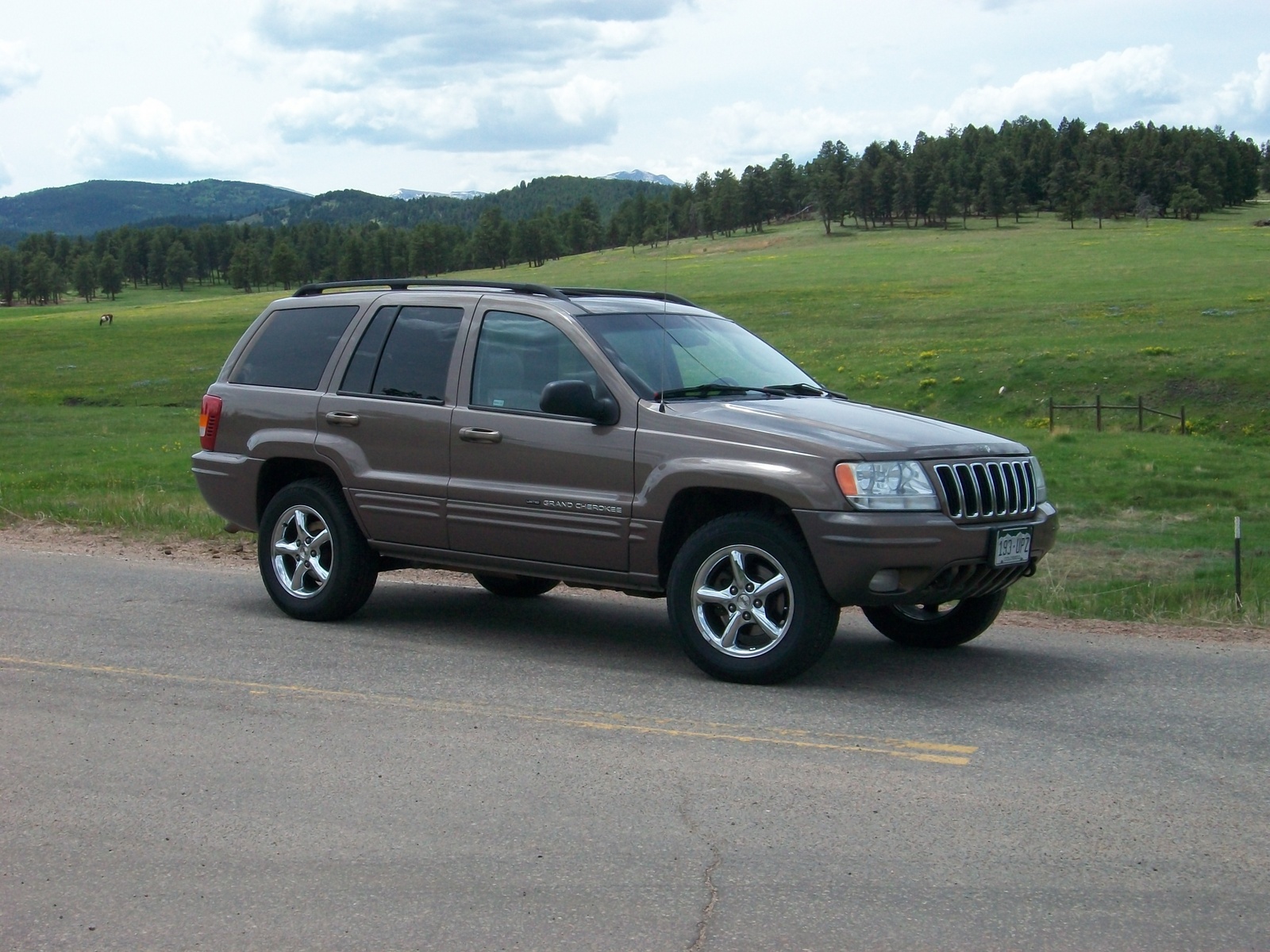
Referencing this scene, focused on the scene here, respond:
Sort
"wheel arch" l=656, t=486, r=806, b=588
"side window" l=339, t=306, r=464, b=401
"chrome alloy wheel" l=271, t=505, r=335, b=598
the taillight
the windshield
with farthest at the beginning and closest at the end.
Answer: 1. the taillight
2. "chrome alloy wheel" l=271, t=505, r=335, b=598
3. "side window" l=339, t=306, r=464, b=401
4. the windshield
5. "wheel arch" l=656, t=486, r=806, b=588

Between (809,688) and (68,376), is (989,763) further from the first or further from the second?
(68,376)

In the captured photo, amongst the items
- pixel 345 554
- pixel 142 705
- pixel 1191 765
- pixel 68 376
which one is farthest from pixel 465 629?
pixel 68 376

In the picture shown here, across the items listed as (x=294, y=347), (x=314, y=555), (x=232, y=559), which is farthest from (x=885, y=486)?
(x=232, y=559)

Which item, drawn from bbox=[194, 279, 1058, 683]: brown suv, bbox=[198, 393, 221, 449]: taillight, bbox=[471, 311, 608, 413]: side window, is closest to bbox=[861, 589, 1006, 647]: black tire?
bbox=[194, 279, 1058, 683]: brown suv

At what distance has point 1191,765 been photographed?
5.50 m

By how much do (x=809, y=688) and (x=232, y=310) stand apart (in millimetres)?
93417

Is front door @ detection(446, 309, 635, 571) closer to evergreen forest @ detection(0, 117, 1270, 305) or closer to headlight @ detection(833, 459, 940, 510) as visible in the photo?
headlight @ detection(833, 459, 940, 510)

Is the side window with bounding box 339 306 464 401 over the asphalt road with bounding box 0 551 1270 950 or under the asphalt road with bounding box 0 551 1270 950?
over

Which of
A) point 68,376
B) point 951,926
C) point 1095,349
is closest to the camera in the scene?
point 951,926

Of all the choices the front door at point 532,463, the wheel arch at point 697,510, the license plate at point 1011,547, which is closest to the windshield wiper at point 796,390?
the wheel arch at point 697,510

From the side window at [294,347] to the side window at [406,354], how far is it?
0.27 metres

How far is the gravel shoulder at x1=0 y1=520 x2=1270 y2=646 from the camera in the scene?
28.0 feet

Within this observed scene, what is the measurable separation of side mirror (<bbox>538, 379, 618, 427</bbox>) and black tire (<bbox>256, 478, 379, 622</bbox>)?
5.92 ft

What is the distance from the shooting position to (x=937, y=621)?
788cm
